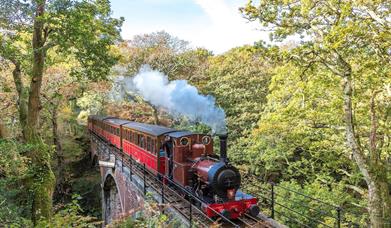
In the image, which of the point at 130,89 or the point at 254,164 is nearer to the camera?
the point at 254,164

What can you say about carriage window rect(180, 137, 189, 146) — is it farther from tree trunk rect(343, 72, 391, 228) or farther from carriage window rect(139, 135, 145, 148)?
tree trunk rect(343, 72, 391, 228)

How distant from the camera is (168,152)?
11859mm

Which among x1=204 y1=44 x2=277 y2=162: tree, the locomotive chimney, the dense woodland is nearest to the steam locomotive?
the locomotive chimney

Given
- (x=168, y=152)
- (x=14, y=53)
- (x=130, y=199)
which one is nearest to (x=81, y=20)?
(x=14, y=53)

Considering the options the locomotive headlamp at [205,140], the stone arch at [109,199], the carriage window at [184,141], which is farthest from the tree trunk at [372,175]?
the stone arch at [109,199]

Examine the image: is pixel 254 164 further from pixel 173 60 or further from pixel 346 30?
pixel 346 30

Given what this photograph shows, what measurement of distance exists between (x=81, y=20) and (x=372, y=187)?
997 cm

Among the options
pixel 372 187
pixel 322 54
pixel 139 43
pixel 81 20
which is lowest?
pixel 372 187

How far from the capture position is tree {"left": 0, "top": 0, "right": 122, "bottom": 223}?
10.3m

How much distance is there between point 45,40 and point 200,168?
7.16 m

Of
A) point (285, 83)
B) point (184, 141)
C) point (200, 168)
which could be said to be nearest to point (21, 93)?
point (184, 141)

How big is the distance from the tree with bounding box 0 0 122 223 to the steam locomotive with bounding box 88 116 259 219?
3.61m

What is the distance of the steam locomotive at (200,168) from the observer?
9.11m

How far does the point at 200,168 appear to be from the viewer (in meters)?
9.99
